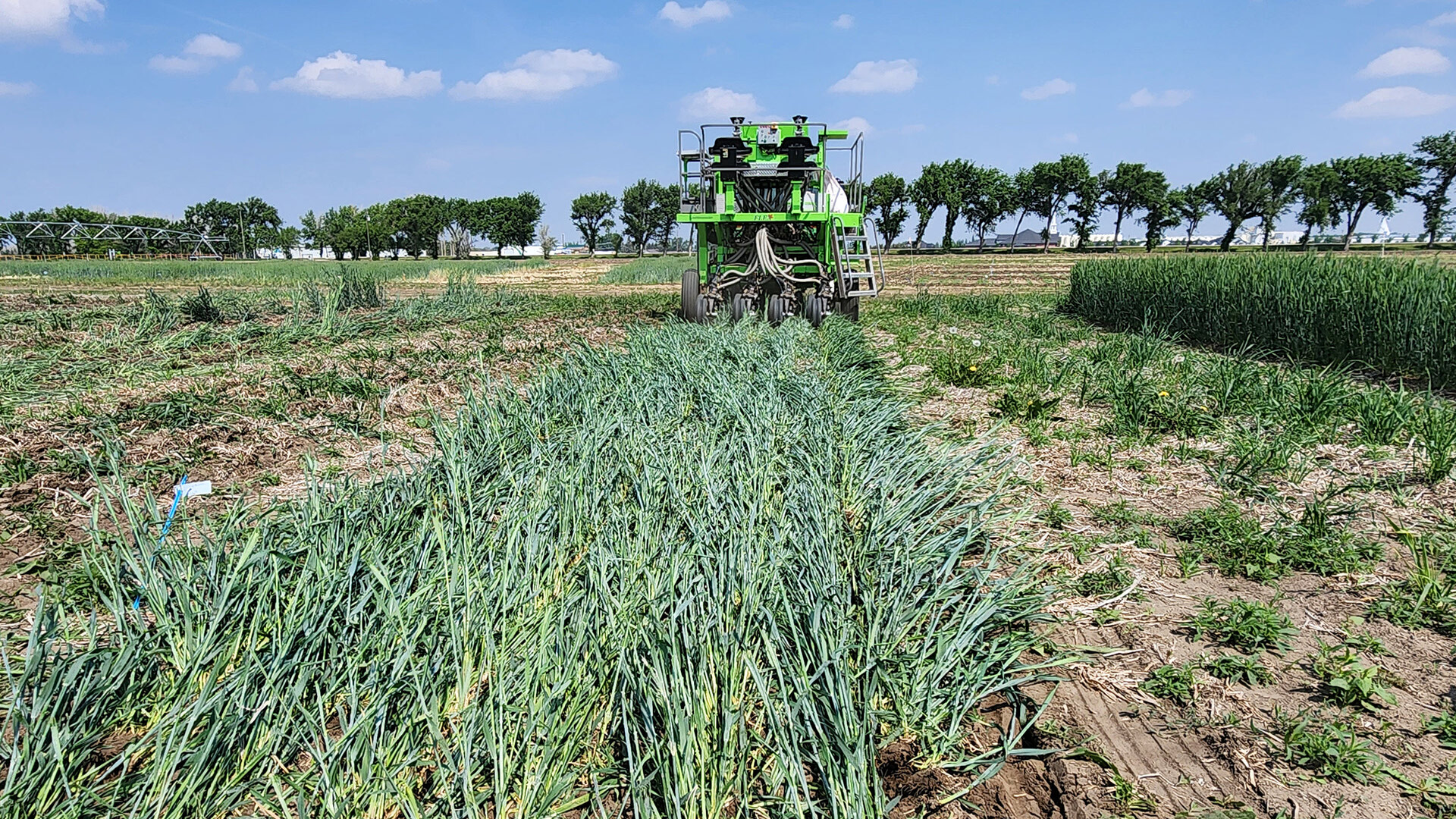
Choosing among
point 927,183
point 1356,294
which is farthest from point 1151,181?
point 1356,294

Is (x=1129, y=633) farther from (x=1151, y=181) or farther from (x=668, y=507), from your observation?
(x=1151, y=181)

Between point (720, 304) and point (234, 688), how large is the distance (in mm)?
8168

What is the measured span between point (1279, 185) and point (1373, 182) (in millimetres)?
5352

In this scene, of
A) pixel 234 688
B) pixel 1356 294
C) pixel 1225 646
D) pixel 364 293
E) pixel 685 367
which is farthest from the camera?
pixel 364 293

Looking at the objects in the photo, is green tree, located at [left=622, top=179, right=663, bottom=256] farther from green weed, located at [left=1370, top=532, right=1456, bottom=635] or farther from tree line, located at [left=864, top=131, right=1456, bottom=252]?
green weed, located at [left=1370, top=532, right=1456, bottom=635]

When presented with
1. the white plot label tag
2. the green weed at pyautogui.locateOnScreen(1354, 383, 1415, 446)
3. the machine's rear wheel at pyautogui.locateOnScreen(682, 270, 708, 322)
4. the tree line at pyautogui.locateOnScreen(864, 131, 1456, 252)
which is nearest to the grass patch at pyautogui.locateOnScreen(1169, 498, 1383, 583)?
the green weed at pyautogui.locateOnScreen(1354, 383, 1415, 446)

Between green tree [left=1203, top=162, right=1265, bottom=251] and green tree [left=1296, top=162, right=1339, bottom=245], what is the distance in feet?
10.0

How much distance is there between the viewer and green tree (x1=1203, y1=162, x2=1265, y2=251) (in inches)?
2149

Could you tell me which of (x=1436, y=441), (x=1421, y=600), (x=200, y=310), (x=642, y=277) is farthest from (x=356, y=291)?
(x=642, y=277)

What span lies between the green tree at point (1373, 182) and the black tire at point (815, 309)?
58750 millimetres


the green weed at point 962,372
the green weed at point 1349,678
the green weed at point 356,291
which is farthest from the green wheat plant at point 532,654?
the green weed at point 356,291

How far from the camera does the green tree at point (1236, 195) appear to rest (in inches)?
2149

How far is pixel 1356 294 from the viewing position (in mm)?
7164

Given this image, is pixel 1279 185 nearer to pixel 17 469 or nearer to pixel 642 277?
pixel 642 277
